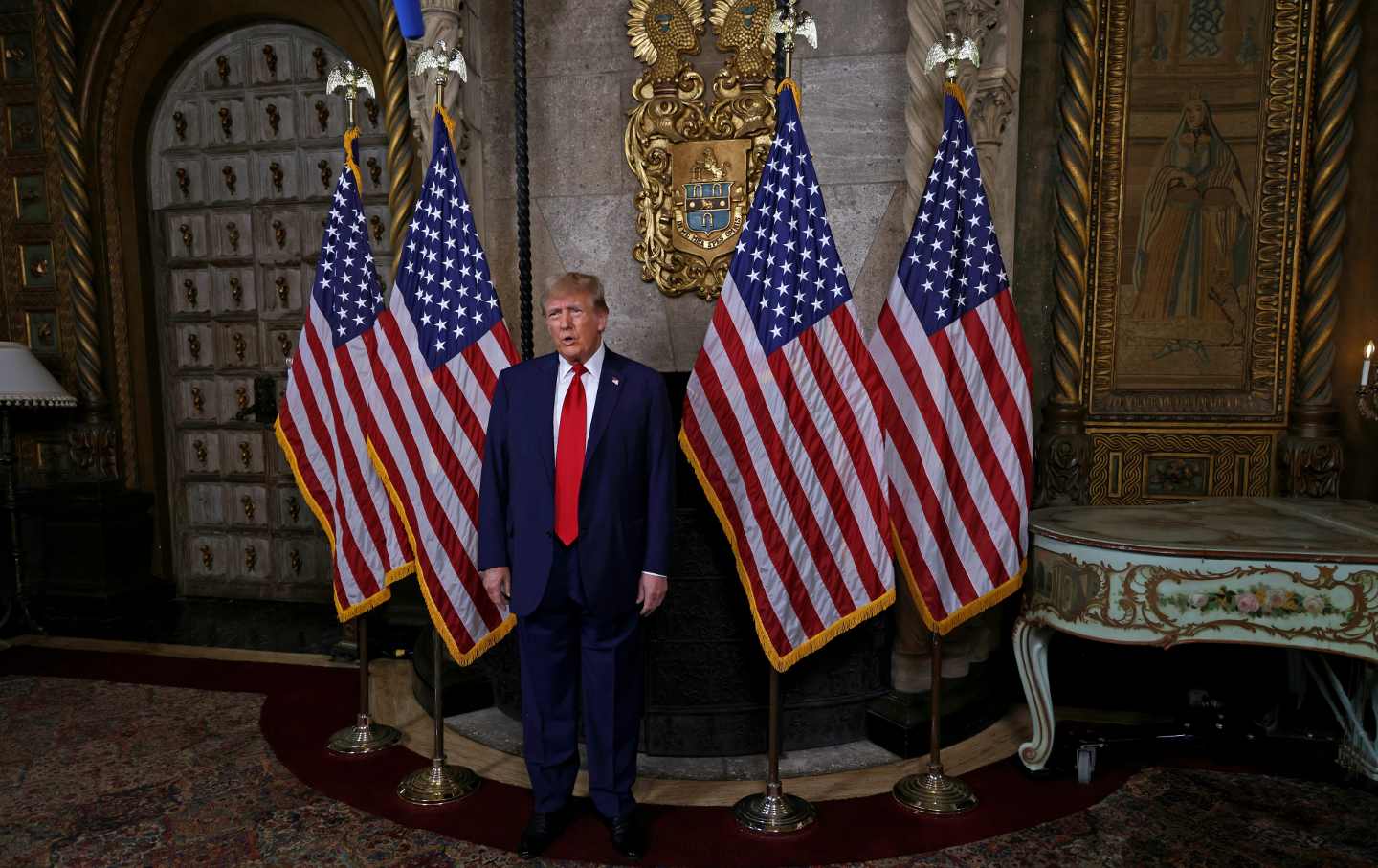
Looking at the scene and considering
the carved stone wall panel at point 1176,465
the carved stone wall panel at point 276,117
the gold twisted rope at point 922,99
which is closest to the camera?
the gold twisted rope at point 922,99

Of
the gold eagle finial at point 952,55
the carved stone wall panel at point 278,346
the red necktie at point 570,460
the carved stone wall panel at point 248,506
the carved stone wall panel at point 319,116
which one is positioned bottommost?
the carved stone wall panel at point 248,506

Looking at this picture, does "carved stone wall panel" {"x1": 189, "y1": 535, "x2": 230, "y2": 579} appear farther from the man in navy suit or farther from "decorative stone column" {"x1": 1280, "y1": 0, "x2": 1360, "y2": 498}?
"decorative stone column" {"x1": 1280, "y1": 0, "x2": 1360, "y2": 498}

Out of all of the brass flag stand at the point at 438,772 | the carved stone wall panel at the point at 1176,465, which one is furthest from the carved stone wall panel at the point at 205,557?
the carved stone wall panel at the point at 1176,465

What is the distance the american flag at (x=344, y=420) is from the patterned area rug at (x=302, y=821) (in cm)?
78

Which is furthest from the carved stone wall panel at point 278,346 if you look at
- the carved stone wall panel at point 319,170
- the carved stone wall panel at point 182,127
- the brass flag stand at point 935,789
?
the brass flag stand at point 935,789

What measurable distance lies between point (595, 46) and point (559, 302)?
2.62 metres

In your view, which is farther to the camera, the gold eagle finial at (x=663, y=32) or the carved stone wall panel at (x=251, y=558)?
the carved stone wall panel at (x=251, y=558)

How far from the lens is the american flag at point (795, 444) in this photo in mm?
2986

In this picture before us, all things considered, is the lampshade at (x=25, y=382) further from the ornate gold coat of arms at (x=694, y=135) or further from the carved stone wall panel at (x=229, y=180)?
the ornate gold coat of arms at (x=694, y=135)

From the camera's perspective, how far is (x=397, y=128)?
4.56 metres

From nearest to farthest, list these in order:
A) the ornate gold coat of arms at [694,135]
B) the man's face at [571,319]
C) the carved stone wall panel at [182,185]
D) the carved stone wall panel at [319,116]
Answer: the man's face at [571,319] → the ornate gold coat of arms at [694,135] → the carved stone wall panel at [319,116] → the carved stone wall panel at [182,185]

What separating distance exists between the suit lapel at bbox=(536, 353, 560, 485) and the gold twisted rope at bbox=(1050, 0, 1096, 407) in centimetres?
283

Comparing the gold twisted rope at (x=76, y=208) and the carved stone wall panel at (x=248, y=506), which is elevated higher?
the gold twisted rope at (x=76, y=208)

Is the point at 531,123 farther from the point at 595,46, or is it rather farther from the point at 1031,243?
the point at 1031,243
